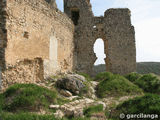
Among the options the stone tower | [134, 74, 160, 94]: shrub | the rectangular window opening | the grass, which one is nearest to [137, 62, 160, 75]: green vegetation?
the stone tower

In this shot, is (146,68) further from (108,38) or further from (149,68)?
(108,38)

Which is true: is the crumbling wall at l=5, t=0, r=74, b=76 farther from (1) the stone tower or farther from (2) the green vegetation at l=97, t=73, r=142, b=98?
(1) the stone tower

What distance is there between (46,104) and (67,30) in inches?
281

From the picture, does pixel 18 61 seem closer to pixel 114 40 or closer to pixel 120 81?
pixel 120 81

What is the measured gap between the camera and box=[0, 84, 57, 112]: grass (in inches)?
183

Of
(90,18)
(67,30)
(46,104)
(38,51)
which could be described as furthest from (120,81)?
(90,18)

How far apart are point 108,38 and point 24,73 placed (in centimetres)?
828

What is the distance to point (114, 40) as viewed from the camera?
13539 mm

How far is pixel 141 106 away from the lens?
420cm

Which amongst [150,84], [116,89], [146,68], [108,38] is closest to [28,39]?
[116,89]

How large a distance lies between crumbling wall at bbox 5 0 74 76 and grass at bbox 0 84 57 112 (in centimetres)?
101

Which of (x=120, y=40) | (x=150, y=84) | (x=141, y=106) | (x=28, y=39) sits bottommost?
(x=150, y=84)

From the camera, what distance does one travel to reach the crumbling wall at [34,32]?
598 centimetres

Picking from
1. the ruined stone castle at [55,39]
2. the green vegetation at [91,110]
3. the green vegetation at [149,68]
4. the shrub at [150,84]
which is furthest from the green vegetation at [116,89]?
the green vegetation at [149,68]
